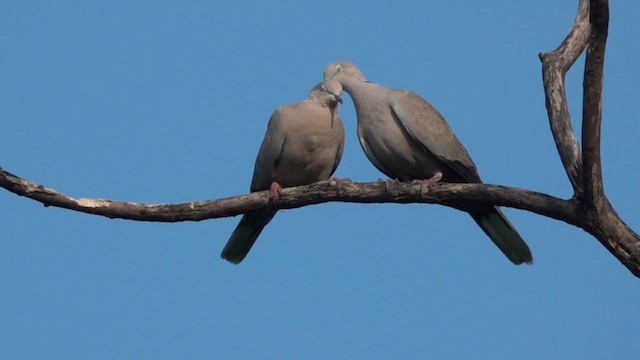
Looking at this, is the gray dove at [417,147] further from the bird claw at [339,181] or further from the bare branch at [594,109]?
the bare branch at [594,109]

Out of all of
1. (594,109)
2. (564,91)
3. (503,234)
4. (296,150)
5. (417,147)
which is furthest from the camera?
(296,150)

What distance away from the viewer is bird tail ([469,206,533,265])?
26.5ft

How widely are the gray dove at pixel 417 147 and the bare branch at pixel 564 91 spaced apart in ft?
4.79

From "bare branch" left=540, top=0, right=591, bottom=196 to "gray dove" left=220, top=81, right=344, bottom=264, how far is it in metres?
2.29

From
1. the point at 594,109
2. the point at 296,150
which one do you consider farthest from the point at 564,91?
the point at 296,150

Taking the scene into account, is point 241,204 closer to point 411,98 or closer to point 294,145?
point 294,145

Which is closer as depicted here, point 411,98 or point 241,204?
point 241,204

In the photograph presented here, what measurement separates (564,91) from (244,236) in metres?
3.25

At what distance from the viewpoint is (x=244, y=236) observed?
349 inches

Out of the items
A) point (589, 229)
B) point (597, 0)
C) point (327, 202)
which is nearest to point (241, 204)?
point (327, 202)

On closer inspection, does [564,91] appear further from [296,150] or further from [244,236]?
[244,236]

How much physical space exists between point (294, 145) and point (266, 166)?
32 centimetres

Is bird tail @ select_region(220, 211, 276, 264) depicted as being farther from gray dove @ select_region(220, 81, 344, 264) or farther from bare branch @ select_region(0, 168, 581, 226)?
bare branch @ select_region(0, 168, 581, 226)

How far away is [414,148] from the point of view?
839 centimetres
